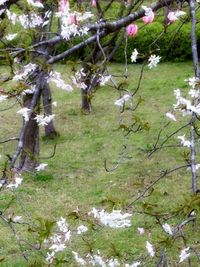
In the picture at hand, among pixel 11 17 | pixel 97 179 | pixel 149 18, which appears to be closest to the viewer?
pixel 11 17

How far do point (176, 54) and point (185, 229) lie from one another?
7.98 metres

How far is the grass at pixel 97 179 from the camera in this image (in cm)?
484

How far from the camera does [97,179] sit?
6.35 metres

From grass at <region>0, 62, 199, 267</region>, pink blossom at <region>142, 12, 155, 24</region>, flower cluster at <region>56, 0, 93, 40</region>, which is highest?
flower cluster at <region>56, 0, 93, 40</region>

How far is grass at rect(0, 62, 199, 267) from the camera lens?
484 cm

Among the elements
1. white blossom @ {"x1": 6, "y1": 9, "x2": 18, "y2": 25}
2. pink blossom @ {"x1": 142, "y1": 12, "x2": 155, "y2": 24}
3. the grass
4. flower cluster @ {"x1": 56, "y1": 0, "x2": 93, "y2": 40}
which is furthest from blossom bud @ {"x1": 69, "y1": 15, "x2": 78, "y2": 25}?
the grass

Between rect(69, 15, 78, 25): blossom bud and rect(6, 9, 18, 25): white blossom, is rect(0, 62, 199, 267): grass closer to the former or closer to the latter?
rect(6, 9, 18, 25): white blossom

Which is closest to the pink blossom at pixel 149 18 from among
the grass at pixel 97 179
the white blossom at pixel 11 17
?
the white blossom at pixel 11 17

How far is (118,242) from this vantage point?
16.0ft

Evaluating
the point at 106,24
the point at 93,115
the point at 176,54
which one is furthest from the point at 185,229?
the point at 176,54

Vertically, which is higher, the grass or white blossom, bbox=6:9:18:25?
white blossom, bbox=6:9:18:25

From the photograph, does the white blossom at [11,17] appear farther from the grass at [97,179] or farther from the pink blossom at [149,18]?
the grass at [97,179]

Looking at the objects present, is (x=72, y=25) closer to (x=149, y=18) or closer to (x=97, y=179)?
(x=149, y=18)

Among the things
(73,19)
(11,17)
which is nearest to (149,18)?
(11,17)
